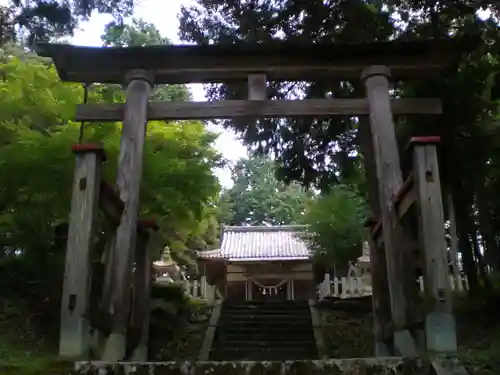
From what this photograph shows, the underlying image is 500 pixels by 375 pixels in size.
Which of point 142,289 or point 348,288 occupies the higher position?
point 348,288

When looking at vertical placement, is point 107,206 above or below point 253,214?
below

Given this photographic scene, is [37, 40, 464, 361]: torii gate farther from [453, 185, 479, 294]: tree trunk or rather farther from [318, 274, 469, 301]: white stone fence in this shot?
[318, 274, 469, 301]: white stone fence

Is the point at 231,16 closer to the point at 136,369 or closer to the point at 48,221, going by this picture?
the point at 48,221

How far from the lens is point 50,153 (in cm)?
772

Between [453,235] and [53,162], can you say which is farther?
[453,235]

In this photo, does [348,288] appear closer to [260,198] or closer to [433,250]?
[433,250]

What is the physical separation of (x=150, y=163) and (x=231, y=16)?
11.2ft

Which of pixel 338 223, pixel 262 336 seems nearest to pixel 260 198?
pixel 338 223

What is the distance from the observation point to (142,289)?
6.59 metres

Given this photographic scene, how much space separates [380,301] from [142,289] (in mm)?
2893

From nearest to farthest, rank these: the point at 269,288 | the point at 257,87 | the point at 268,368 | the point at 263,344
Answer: the point at 268,368, the point at 257,87, the point at 263,344, the point at 269,288

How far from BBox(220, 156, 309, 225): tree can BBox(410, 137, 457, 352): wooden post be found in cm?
3195

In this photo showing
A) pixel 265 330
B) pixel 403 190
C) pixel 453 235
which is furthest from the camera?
pixel 453 235

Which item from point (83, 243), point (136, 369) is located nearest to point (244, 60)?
point (83, 243)
